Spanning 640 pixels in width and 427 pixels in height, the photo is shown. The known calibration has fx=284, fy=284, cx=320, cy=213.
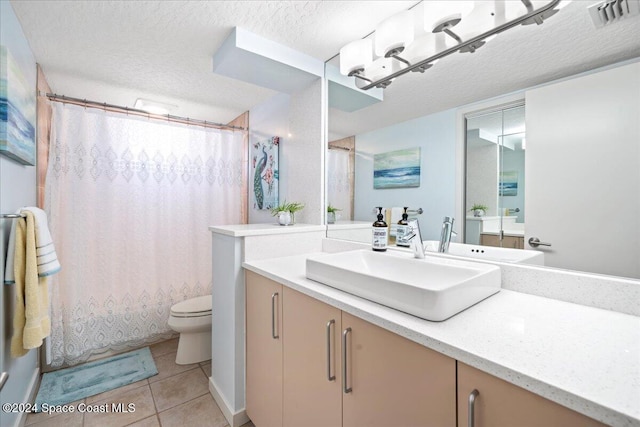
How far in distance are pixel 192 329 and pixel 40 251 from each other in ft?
3.50

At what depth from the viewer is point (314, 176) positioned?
6.56ft

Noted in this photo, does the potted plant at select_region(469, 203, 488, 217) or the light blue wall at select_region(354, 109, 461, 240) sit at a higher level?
the light blue wall at select_region(354, 109, 461, 240)

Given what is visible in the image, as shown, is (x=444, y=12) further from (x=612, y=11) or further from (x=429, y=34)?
(x=612, y=11)

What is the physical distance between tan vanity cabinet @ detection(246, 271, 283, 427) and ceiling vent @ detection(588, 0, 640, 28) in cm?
147

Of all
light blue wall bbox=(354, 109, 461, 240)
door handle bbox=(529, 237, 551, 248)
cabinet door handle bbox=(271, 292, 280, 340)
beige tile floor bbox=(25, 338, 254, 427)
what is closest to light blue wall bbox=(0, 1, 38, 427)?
beige tile floor bbox=(25, 338, 254, 427)

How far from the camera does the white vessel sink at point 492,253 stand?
105cm

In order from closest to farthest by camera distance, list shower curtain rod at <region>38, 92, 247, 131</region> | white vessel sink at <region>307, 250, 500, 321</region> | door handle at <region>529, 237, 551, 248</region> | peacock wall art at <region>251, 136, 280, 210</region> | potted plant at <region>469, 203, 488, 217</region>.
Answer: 1. white vessel sink at <region>307, 250, 500, 321</region>
2. door handle at <region>529, 237, 551, 248</region>
3. potted plant at <region>469, 203, 488, 217</region>
4. shower curtain rod at <region>38, 92, 247, 131</region>
5. peacock wall art at <region>251, 136, 280, 210</region>

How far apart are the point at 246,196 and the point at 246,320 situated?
1.68 meters

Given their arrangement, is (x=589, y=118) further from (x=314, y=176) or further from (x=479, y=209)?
(x=314, y=176)

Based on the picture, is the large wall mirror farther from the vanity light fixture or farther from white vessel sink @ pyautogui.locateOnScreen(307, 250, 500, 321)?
white vessel sink @ pyautogui.locateOnScreen(307, 250, 500, 321)

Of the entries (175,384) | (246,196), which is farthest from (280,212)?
(175,384)

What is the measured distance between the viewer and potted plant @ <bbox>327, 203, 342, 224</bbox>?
193 cm

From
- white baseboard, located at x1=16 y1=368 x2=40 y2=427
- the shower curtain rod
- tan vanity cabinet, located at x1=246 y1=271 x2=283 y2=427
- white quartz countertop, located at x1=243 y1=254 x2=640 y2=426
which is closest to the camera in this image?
white quartz countertop, located at x1=243 y1=254 x2=640 y2=426

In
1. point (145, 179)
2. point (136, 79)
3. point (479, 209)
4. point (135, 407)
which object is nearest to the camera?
point (479, 209)
